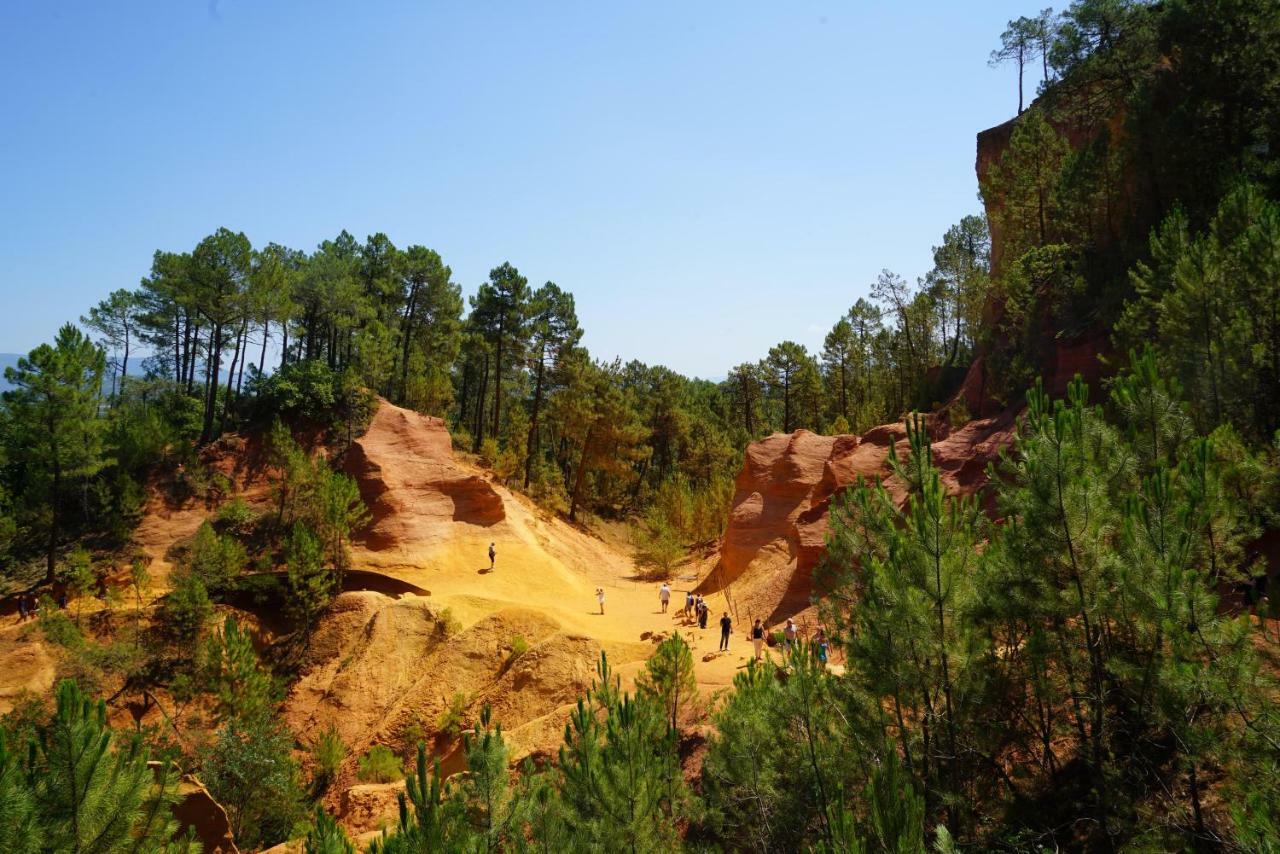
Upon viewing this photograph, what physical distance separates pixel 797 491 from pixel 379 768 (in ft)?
69.1

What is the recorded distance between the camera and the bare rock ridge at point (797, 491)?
26438 millimetres

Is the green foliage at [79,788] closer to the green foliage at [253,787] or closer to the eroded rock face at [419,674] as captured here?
the green foliage at [253,787]

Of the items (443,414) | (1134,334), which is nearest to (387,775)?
(1134,334)

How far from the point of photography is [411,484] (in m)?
35.6

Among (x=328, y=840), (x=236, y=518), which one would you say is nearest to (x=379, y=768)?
(x=328, y=840)

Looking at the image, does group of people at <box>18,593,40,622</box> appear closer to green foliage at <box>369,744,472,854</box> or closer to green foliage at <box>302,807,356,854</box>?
green foliage at <box>302,807,356,854</box>

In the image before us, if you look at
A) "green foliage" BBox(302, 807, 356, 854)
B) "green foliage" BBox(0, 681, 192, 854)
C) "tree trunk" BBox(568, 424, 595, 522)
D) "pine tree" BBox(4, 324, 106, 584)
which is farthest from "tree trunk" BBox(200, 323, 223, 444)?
"green foliage" BBox(302, 807, 356, 854)

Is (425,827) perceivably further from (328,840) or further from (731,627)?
(731,627)

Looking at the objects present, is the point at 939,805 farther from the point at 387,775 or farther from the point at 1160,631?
the point at 387,775

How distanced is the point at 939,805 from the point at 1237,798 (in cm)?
347

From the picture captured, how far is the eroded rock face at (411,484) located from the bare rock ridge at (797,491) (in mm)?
13607

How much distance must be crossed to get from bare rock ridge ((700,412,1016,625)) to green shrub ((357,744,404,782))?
563 inches

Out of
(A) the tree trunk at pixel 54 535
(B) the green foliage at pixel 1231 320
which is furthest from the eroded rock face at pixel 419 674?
(B) the green foliage at pixel 1231 320

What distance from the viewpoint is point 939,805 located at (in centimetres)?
959
